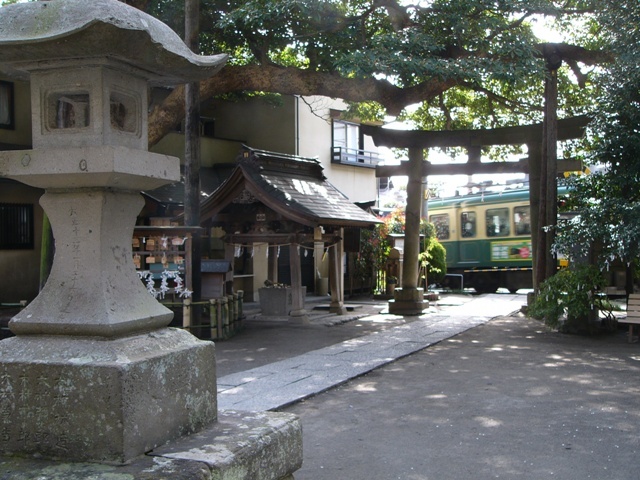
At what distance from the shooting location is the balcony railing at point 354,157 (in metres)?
26.7

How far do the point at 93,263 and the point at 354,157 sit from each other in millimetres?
24264

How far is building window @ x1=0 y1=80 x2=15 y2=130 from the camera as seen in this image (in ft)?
57.8

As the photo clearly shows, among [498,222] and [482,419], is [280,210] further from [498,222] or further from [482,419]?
[498,222]

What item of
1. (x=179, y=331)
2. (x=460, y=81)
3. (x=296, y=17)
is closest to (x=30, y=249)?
(x=296, y=17)

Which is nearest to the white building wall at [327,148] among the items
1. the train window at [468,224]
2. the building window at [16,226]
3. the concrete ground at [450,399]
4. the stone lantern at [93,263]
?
the train window at [468,224]

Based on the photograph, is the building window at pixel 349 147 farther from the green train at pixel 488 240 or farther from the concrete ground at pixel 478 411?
the concrete ground at pixel 478 411

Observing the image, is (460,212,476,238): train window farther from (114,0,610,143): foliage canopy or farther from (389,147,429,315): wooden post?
A: (114,0,610,143): foliage canopy

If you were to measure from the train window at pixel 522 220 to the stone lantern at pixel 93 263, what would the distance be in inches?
893

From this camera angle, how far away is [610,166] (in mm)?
13500

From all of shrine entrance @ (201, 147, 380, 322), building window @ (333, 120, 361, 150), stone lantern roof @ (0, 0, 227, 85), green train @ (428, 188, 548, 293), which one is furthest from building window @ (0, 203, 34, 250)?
green train @ (428, 188, 548, 293)

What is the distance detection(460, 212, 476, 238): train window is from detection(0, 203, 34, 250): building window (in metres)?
16.0

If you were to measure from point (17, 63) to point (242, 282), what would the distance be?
18701 millimetres

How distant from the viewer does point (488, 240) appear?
1059 inches

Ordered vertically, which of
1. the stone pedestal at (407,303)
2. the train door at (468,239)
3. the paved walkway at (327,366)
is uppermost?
the train door at (468,239)
